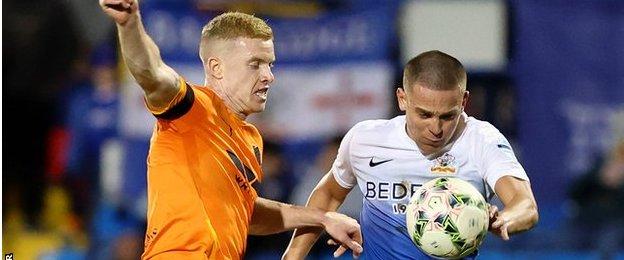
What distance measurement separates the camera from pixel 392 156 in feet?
17.1

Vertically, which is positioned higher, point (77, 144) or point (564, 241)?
point (77, 144)

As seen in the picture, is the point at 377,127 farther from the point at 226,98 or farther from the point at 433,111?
the point at 226,98

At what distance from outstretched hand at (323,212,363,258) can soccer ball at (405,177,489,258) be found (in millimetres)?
475

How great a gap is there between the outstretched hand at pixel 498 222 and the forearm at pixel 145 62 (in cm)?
133

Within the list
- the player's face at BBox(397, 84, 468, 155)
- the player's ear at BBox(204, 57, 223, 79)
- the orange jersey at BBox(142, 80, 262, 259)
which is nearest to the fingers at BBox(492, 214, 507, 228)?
the player's face at BBox(397, 84, 468, 155)

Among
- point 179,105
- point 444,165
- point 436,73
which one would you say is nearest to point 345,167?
point 444,165

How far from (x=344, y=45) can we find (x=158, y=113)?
15.2 feet

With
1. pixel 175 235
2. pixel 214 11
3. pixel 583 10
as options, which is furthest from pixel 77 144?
pixel 175 235

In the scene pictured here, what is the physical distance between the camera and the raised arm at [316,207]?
533cm

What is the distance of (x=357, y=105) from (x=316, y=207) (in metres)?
3.46

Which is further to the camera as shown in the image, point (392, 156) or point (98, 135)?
point (98, 135)

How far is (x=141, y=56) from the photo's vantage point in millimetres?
3959

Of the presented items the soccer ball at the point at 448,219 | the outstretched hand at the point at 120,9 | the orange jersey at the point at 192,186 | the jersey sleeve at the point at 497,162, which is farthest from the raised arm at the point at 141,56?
the jersey sleeve at the point at 497,162

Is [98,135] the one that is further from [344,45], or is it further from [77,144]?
[344,45]
